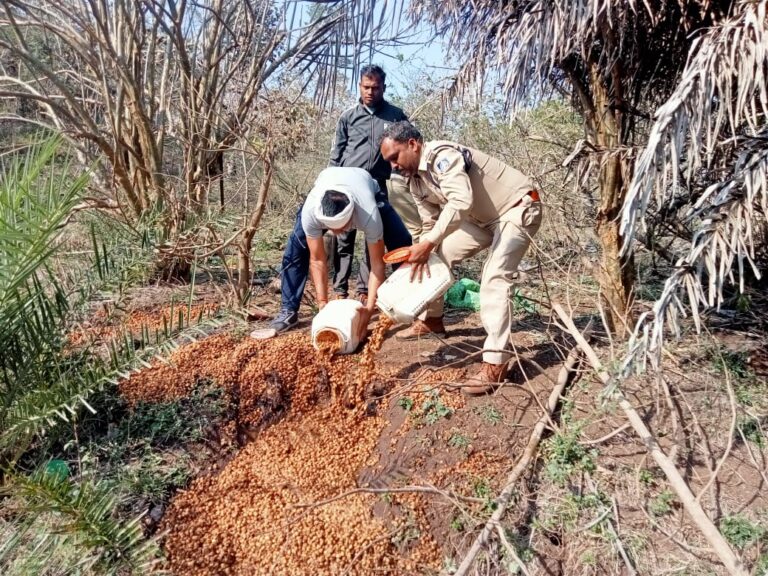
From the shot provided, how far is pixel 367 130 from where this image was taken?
14.1ft

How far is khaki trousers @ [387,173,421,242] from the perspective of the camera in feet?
14.3

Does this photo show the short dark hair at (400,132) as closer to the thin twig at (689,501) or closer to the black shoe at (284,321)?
the thin twig at (689,501)

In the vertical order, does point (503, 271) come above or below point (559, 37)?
below

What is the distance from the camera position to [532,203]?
11.1ft

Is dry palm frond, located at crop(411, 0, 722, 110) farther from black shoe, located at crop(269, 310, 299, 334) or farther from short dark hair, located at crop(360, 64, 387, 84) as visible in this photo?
black shoe, located at crop(269, 310, 299, 334)

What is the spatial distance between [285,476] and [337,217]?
1.44 m

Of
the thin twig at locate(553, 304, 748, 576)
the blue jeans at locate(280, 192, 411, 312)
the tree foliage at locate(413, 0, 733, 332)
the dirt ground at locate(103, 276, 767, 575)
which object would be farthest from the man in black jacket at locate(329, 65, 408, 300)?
the thin twig at locate(553, 304, 748, 576)

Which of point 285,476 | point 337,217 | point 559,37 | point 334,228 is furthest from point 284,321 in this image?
point 559,37

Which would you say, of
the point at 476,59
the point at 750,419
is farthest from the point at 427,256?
the point at 750,419

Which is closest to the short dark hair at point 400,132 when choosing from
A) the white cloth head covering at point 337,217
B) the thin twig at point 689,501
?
the white cloth head covering at point 337,217

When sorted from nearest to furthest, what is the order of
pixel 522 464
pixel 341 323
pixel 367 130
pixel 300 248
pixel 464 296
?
1. pixel 522 464
2. pixel 341 323
3. pixel 300 248
4. pixel 367 130
5. pixel 464 296

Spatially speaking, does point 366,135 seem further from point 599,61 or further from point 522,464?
point 522,464

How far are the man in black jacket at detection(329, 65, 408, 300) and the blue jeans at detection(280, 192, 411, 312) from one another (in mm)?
340

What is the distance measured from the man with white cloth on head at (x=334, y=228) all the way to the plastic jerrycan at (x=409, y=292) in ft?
1.26
